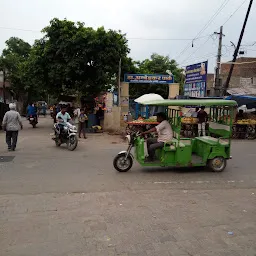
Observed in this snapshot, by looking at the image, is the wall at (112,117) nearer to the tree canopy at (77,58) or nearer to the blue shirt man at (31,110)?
the tree canopy at (77,58)

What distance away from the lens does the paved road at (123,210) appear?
372 cm

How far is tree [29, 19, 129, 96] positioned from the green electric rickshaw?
9.97 meters

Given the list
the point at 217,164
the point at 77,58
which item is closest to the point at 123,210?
the point at 217,164

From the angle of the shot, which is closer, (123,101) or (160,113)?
(160,113)

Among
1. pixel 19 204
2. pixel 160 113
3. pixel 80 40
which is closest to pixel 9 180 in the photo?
pixel 19 204

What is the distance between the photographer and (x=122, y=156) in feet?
25.0

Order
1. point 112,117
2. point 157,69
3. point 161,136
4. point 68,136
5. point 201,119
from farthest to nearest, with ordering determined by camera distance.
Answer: point 157,69
point 112,117
point 201,119
point 68,136
point 161,136

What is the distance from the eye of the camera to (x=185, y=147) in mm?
7605

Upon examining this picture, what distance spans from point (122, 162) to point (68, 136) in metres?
4.22

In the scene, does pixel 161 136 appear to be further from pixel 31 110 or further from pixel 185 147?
pixel 31 110

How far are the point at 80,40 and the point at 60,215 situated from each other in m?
13.8

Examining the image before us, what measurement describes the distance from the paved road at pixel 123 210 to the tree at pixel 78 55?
972cm

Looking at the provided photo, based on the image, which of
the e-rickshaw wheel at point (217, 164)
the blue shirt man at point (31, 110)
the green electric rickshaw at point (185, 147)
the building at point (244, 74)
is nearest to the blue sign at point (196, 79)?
the blue shirt man at point (31, 110)

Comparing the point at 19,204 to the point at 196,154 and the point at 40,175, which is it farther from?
the point at 196,154
